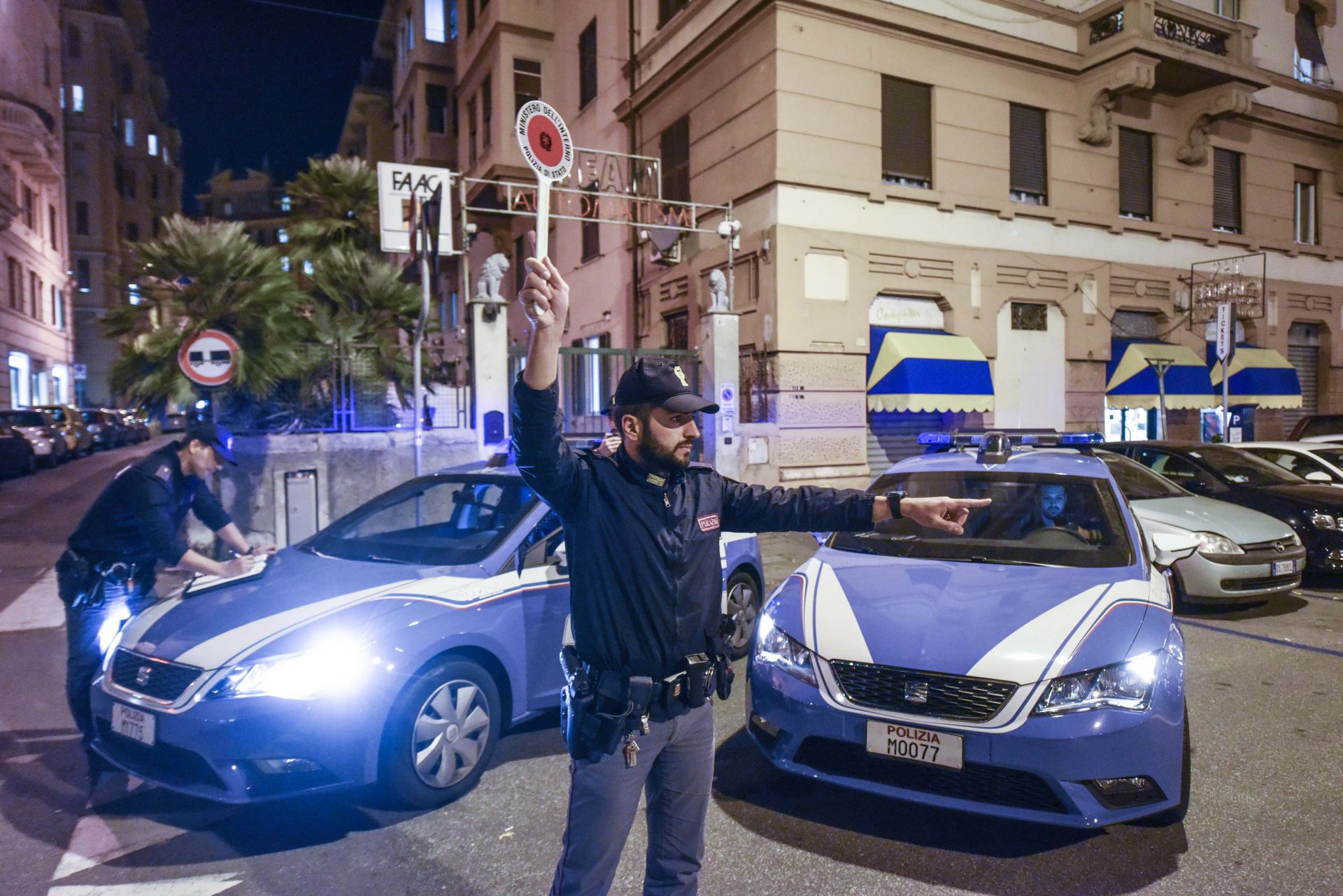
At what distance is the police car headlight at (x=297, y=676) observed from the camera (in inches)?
140

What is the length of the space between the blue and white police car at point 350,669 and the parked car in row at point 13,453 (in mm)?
19278

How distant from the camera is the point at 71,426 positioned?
26344 mm

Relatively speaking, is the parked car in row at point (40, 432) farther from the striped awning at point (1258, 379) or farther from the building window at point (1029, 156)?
the striped awning at point (1258, 379)

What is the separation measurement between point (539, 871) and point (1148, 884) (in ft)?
7.35

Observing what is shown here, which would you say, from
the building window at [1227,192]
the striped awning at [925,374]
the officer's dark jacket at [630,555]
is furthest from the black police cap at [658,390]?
the building window at [1227,192]

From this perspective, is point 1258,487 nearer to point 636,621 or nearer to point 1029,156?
point 636,621

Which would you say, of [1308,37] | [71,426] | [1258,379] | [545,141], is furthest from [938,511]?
[71,426]

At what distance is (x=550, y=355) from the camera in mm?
2277

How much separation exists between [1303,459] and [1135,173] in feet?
33.0

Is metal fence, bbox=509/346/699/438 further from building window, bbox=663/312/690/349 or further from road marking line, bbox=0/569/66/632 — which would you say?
road marking line, bbox=0/569/66/632

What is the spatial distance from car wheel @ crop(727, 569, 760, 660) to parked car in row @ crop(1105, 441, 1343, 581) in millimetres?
4969

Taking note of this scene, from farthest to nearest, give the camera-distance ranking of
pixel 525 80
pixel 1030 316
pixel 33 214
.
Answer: pixel 33 214 → pixel 525 80 → pixel 1030 316

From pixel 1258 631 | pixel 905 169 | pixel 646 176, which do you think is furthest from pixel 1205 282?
pixel 1258 631

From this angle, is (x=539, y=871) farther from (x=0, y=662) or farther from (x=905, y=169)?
(x=905, y=169)
